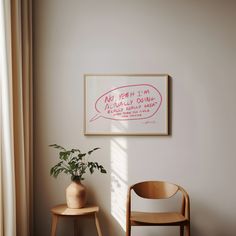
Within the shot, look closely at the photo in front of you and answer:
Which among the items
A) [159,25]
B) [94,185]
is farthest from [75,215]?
[159,25]

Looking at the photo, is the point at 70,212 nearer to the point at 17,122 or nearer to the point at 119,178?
the point at 119,178

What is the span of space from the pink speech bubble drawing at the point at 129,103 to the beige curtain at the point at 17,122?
679mm

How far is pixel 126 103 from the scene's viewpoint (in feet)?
11.8

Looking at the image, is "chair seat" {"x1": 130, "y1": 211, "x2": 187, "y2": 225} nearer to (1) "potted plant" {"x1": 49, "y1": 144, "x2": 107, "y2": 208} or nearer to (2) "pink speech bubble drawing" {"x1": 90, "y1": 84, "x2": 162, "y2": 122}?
(1) "potted plant" {"x1": 49, "y1": 144, "x2": 107, "y2": 208}

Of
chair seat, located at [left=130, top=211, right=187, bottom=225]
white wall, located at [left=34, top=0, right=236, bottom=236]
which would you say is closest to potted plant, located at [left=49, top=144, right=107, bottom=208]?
white wall, located at [left=34, top=0, right=236, bottom=236]

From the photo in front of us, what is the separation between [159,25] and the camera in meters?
3.63

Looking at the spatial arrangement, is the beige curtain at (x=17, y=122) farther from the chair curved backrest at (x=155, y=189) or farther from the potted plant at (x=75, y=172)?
the chair curved backrest at (x=155, y=189)

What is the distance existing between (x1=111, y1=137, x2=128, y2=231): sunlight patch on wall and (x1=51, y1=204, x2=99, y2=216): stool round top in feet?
0.88

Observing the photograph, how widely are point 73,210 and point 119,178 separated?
557mm

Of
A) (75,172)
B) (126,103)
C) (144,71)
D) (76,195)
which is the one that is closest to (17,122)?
(75,172)

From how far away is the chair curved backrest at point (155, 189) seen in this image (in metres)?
3.42

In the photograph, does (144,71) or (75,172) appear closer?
(75,172)

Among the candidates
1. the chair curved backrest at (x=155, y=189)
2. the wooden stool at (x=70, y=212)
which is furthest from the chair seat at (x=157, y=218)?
the wooden stool at (x=70, y=212)

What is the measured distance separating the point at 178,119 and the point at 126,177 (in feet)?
2.39
